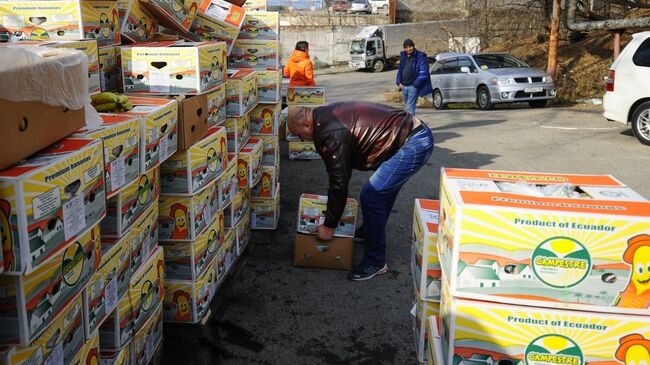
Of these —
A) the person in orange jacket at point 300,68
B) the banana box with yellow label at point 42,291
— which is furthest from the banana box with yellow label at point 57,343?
the person in orange jacket at point 300,68

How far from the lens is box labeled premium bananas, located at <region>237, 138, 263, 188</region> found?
17.5 ft

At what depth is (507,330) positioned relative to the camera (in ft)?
7.15

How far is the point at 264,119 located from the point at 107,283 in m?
3.65

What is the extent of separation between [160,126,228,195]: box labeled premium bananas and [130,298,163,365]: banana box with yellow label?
81cm

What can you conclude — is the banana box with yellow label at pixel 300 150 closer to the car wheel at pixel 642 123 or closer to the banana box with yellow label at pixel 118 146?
the car wheel at pixel 642 123

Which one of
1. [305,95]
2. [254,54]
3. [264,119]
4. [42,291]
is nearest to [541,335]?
[42,291]

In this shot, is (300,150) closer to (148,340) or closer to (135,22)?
(135,22)

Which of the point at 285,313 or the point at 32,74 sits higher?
the point at 32,74

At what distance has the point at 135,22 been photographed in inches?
178

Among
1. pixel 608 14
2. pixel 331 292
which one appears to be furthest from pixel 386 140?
pixel 608 14

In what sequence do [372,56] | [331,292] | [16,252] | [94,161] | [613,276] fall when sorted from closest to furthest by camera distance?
[16,252]
[613,276]
[94,161]
[331,292]
[372,56]

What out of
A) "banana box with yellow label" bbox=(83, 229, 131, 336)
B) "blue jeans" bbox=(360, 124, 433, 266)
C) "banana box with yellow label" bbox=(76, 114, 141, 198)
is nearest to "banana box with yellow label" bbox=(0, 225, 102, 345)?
"banana box with yellow label" bbox=(83, 229, 131, 336)

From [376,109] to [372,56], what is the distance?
2846 cm

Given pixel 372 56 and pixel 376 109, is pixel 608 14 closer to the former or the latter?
pixel 372 56
